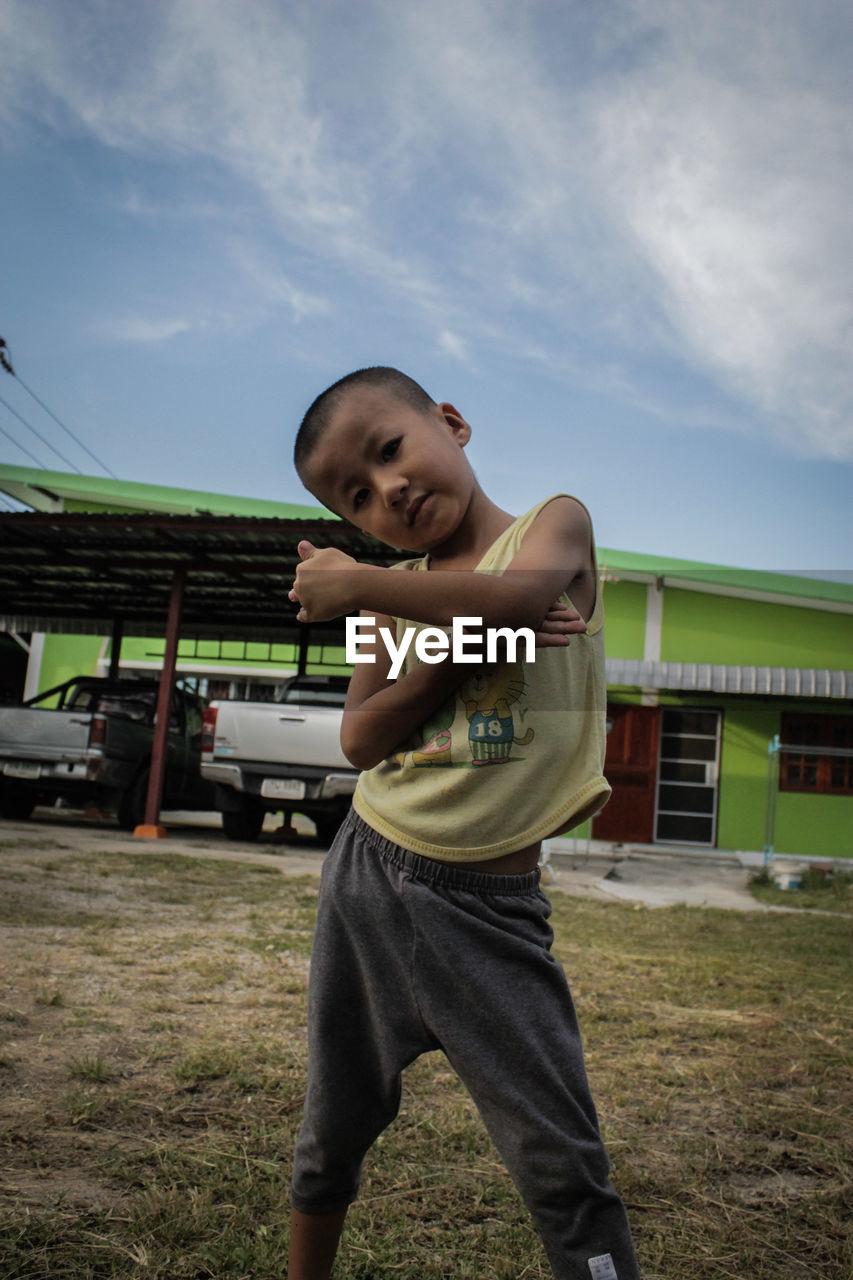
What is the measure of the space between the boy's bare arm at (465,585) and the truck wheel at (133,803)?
9.60 m

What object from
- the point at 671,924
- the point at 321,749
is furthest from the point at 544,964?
the point at 321,749

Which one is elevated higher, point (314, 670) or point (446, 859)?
point (314, 670)

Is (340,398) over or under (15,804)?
over

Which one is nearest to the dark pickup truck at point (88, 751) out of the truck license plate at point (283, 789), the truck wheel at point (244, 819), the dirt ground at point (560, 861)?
the dirt ground at point (560, 861)

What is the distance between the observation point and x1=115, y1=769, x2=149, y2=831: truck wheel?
1035 centimetres

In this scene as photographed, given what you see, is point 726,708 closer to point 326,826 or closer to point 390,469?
point 326,826

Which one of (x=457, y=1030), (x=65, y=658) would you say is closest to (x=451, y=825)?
(x=457, y=1030)

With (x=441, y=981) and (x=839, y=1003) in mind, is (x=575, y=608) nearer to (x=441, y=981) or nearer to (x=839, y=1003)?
(x=441, y=981)

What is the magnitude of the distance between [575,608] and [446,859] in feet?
1.25

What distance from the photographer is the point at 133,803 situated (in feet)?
34.3

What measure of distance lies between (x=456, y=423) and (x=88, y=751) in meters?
8.85

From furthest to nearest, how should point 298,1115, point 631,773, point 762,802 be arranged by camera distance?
point 631,773
point 762,802
point 298,1115

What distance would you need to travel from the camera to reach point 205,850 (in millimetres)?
8773

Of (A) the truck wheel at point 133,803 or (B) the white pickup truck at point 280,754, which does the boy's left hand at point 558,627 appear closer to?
(B) the white pickup truck at point 280,754
